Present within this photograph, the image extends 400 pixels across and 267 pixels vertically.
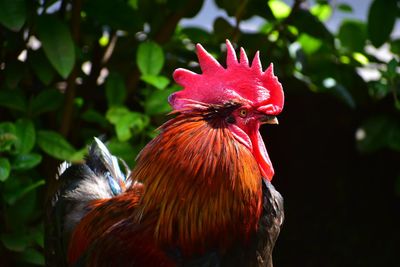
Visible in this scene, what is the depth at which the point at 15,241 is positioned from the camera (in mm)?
3105

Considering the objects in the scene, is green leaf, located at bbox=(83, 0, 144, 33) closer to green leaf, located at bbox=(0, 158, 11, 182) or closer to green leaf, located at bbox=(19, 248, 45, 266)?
green leaf, located at bbox=(0, 158, 11, 182)

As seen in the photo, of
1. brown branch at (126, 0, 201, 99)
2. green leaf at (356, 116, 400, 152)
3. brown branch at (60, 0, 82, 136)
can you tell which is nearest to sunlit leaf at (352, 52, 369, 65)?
green leaf at (356, 116, 400, 152)

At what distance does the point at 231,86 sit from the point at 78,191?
82 centimetres

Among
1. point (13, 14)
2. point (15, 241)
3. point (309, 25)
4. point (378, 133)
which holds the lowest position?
point (378, 133)

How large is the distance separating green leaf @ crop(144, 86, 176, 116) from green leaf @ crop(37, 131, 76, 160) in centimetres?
37

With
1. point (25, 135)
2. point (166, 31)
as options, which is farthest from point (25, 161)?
point (166, 31)

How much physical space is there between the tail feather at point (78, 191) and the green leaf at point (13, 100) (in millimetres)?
389

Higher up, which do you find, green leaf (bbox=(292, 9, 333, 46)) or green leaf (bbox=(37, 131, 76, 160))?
green leaf (bbox=(292, 9, 333, 46))

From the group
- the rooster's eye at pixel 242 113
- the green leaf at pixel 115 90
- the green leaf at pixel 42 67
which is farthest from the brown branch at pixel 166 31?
the rooster's eye at pixel 242 113

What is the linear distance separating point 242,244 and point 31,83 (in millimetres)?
1625

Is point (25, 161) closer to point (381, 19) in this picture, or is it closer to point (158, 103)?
point (158, 103)

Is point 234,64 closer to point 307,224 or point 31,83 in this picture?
point 31,83

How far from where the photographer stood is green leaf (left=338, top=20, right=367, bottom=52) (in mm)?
3994

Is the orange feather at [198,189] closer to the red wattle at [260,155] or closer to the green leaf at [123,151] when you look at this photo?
the red wattle at [260,155]
